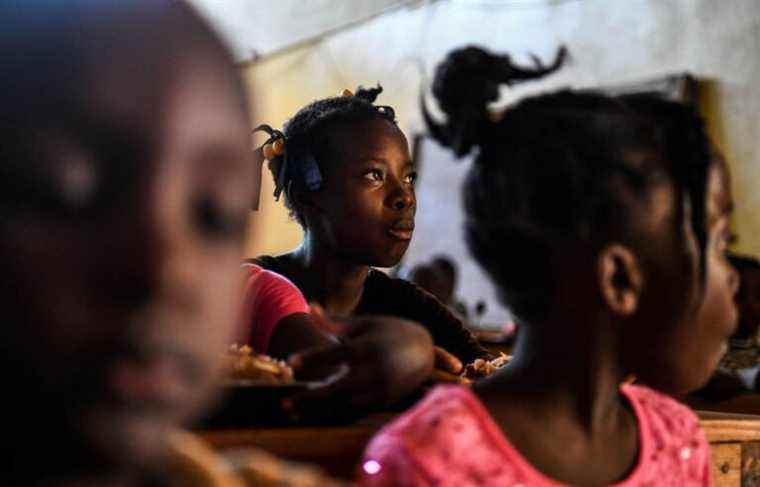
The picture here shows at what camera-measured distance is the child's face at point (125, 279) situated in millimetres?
504

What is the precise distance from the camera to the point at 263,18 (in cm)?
847

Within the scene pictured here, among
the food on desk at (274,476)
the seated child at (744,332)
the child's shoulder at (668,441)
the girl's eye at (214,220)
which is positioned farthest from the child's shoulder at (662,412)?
the girl's eye at (214,220)

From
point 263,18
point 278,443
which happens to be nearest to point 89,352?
point 278,443

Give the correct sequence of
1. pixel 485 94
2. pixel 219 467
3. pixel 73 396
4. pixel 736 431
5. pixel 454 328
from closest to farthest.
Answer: pixel 73 396
pixel 219 467
pixel 485 94
pixel 736 431
pixel 454 328

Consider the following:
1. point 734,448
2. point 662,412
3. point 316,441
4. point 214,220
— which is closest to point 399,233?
point 734,448

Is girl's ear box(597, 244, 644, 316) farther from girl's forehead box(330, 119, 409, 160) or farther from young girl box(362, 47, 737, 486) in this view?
girl's forehead box(330, 119, 409, 160)

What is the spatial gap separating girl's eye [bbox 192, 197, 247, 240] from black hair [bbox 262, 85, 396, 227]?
5.85 feet

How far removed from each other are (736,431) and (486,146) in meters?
0.66

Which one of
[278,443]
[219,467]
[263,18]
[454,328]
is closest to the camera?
[219,467]

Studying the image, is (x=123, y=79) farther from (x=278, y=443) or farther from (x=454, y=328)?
(x=454, y=328)

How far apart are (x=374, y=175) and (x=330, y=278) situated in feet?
0.79

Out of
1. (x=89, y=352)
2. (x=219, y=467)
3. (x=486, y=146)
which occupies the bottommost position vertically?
(x=219, y=467)

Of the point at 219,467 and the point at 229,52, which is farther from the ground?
the point at 229,52

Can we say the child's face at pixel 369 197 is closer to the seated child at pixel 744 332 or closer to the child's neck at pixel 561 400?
the seated child at pixel 744 332
